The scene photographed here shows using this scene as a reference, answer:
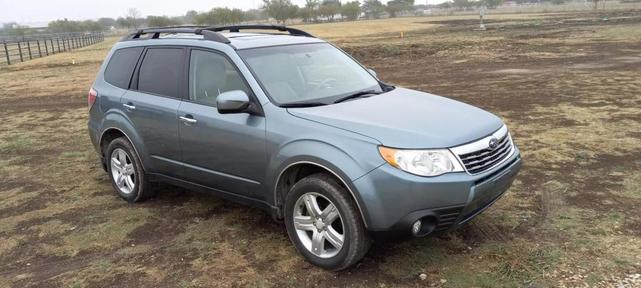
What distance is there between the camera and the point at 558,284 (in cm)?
363

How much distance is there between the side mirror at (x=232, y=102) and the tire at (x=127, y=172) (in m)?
1.72

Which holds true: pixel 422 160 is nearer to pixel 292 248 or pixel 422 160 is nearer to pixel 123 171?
pixel 292 248

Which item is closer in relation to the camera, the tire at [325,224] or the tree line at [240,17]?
the tire at [325,224]

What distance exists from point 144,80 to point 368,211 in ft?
9.71

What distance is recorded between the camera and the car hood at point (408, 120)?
3.60 m

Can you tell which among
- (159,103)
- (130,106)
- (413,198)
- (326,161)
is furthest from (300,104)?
(130,106)

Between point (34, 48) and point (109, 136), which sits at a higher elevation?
point (34, 48)

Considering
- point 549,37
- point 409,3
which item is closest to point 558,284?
point 549,37

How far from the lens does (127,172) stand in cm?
564

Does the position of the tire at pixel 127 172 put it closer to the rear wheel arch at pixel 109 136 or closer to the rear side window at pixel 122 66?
the rear wheel arch at pixel 109 136

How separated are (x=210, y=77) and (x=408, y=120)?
6.21 feet

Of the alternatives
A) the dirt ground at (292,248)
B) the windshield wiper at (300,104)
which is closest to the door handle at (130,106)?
the dirt ground at (292,248)

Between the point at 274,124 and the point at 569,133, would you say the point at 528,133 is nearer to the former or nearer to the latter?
the point at 569,133

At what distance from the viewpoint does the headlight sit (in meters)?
3.50
